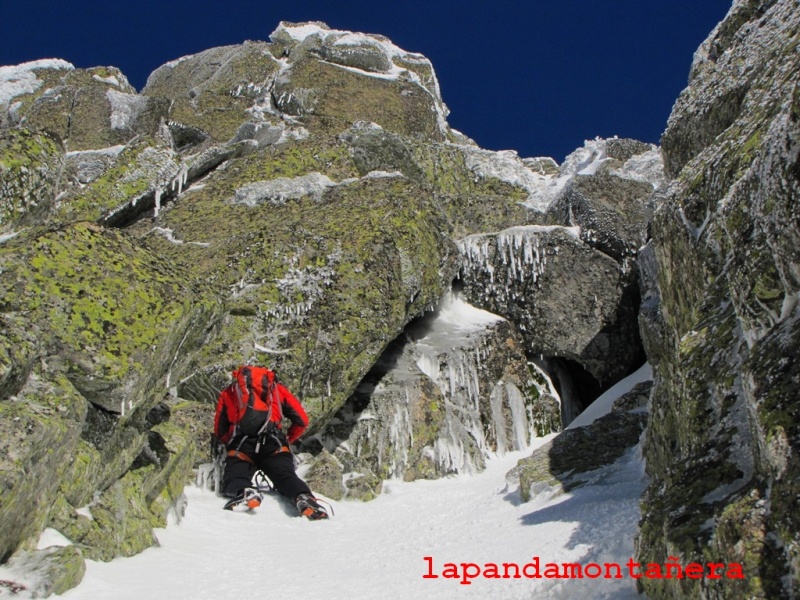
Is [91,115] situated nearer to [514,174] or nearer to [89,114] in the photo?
[89,114]

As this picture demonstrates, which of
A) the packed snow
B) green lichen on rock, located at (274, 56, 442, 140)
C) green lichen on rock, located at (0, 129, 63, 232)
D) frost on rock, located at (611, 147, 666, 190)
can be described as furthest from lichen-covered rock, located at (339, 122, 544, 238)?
green lichen on rock, located at (0, 129, 63, 232)

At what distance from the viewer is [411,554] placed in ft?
25.7

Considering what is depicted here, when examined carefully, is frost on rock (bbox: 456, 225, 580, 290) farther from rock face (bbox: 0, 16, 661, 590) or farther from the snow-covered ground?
the snow-covered ground

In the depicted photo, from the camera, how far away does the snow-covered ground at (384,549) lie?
613cm

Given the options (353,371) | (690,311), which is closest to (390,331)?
(353,371)

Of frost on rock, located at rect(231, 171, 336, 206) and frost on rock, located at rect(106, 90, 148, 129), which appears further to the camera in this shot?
frost on rock, located at rect(106, 90, 148, 129)

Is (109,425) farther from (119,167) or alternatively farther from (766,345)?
(119,167)

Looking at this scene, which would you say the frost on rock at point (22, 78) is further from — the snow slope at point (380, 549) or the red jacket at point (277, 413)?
the snow slope at point (380, 549)

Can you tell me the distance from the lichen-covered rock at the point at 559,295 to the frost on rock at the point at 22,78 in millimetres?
20109

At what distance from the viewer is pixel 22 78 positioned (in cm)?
3066

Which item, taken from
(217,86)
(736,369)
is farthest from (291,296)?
(217,86)

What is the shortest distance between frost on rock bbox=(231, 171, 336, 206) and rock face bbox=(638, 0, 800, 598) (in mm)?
10481

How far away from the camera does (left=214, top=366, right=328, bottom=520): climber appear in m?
11.4

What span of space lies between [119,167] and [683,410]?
15547 millimetres
